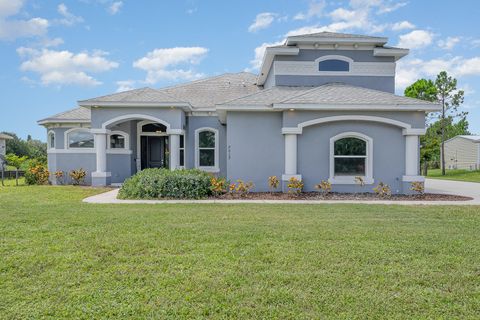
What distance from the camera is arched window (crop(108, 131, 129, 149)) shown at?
15259mm

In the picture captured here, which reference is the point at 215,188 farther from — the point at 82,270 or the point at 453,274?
the point at 453,274

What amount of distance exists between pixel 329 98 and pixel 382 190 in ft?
12.2

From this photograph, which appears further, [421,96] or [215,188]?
[421,96]

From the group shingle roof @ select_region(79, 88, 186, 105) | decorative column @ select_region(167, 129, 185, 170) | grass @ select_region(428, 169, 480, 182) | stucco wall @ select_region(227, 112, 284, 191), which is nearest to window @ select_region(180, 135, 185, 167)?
decorative column @ select_region(167, 129, 185, 170)

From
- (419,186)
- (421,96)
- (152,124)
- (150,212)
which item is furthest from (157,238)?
(421,96)

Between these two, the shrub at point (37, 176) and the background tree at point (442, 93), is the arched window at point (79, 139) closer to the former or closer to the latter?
the shrub at point (37, 176)

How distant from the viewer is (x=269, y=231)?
6.07 m

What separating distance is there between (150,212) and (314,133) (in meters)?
6.63

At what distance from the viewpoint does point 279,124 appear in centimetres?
1197

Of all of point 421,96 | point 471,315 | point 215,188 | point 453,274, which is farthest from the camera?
point 421,96

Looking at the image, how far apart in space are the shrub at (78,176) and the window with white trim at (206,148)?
5.50m

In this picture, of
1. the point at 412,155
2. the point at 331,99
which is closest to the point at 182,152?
the point at 331,99

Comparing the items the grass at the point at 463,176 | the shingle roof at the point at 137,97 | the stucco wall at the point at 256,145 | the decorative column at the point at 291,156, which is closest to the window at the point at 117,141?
the shingle roof at the point at 137,97

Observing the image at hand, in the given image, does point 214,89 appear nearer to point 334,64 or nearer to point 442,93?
point 334,64
